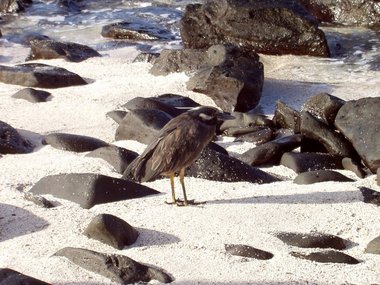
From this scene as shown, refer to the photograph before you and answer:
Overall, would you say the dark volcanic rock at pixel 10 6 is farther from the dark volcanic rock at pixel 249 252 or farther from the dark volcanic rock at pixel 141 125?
the dark volcanic rock at pixel 249 252

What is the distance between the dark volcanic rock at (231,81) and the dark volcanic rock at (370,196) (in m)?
2.66

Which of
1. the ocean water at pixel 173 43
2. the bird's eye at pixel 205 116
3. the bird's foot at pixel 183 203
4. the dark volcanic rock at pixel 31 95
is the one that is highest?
the bird's eye at pixel 205 116

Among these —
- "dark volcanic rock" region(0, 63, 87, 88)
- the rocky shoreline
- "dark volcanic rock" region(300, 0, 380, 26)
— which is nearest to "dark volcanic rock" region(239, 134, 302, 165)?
the rocky shoreline

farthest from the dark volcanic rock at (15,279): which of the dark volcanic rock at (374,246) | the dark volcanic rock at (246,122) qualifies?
the dark volcanic rock at (246,122)

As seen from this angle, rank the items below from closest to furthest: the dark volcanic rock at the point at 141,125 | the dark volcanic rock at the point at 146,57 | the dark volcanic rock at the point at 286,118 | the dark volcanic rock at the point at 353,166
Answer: the dark volcanic rock at the point at 353,166 < the dark volcanic rock at the point at 141,125 < the dark volcanic rock at the point at 286,118 < the dark volcanic rock at the point at 146,57

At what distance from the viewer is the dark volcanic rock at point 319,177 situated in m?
5.62

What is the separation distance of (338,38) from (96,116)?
5350 millimetres

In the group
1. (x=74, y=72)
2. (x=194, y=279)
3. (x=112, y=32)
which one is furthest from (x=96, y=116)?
(x=112, y=32)

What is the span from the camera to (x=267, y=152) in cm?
624

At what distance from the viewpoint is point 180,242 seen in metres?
4.50

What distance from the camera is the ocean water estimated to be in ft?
Result: 28.9

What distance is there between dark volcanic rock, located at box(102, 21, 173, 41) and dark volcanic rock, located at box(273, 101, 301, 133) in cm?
489

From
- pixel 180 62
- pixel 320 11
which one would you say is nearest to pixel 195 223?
pixel 180 62

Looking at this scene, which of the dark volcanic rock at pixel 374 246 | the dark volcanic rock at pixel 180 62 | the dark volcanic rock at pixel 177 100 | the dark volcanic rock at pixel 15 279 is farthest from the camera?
the dark volcanic rock at pixel 180 62
